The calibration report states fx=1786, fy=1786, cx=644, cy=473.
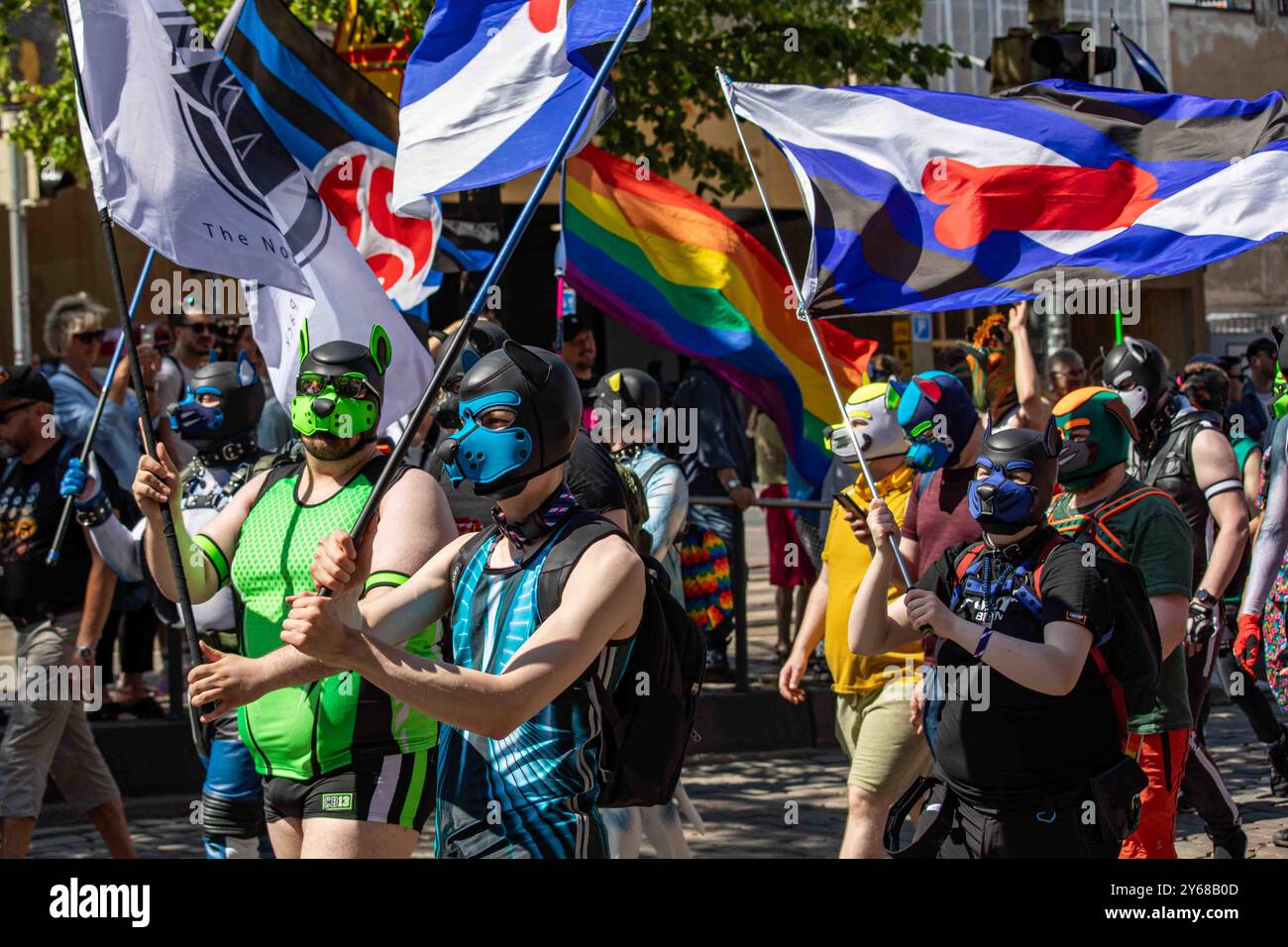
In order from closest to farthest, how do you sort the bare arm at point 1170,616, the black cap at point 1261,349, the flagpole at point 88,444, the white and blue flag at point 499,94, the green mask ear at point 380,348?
the green mask ear at point 380,348, the bare arm at point 1170,616, the flagpole at point 88,444, the white and blue flag at point 499,94, the black cap at point 1261,349

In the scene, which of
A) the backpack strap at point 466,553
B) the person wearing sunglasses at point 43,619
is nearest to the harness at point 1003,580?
the backpack strap at point 466,553

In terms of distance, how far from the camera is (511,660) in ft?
11.8

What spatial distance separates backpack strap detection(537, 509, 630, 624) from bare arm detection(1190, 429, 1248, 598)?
3881 millimetres

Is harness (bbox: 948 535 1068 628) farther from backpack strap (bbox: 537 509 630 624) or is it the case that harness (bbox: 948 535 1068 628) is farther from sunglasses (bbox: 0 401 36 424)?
sunglasses (bbox: 0 401 36 424)

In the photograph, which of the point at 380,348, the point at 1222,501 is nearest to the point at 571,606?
the point at 380,348

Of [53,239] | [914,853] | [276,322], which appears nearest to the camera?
[914,853]

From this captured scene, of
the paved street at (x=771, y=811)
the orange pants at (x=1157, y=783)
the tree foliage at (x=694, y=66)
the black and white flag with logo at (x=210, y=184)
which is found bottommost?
the paved street at (x=771, y=811)

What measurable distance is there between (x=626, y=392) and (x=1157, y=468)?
93.3 inches

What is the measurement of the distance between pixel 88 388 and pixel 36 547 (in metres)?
3.27

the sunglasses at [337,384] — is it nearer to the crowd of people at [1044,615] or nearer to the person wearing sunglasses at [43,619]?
the crowd of people at [1044,615]

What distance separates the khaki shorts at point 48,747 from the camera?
6625 mm
